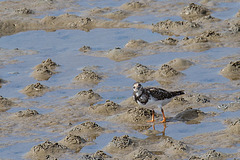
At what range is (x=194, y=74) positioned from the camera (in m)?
17.4

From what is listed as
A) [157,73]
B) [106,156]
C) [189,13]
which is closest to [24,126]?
[106,156]

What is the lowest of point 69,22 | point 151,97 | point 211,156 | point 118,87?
point 118,87

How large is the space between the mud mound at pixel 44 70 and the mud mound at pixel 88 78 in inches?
46.0

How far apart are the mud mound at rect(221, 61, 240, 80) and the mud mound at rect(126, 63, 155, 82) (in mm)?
2184

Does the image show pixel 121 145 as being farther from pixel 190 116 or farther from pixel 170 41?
pixel 170 41

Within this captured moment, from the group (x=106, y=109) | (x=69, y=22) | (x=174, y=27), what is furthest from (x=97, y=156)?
(x=69, y=22)

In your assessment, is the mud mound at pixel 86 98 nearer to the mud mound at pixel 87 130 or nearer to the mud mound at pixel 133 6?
the mud mound at pixel 87 130

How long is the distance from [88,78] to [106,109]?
256 cm

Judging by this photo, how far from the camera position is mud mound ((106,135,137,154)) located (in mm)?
12750

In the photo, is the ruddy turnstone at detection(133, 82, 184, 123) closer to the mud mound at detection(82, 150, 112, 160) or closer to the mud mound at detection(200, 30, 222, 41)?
the mud mound at detection(82, 150, 112, 160)

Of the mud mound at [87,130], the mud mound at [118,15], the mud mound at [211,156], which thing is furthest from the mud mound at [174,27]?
the mud mound at [211,156]

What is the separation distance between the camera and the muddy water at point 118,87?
42.7 ft

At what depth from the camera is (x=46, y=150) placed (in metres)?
12.8

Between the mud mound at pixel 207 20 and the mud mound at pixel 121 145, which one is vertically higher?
the mud mound at pixel 121 145
